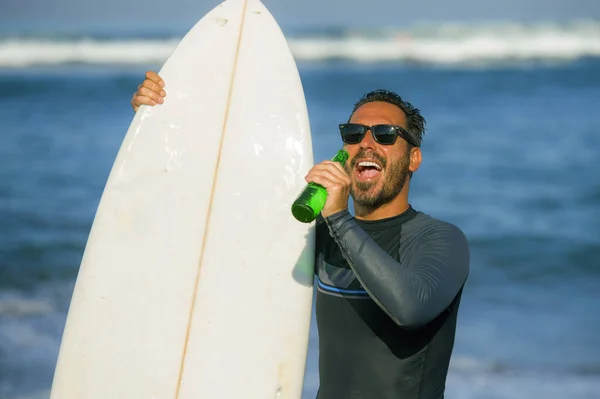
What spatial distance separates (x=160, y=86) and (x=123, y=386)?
3.36 feet

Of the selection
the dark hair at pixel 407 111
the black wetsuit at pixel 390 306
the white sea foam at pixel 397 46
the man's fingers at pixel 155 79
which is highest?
the white sea foam at pixel 397 46

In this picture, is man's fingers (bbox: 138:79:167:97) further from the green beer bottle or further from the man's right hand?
the green beer bottle

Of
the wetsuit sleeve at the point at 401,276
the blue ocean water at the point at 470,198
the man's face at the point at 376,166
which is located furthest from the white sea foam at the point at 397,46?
the wetsuit sleeve at the point at 401,276

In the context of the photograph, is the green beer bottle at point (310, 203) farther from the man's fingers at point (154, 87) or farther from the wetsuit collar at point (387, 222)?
the man's fingers at point (154, 87)

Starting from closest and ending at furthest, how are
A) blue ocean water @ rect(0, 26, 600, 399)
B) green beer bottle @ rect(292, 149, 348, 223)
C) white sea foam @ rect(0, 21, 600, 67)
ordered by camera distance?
1. green beer bottle @ rect(292, 149, 348, 223)
2. blue ocean water @ rect(0, 26, 600, 399)
3. white sea foam @ rect(0, 21, 600, 67)

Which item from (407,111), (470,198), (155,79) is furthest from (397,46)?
(407,111)

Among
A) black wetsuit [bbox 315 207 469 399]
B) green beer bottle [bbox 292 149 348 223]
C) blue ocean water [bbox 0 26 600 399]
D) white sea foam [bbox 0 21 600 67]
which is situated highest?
white sea foam [bbox 0 21 600 67]

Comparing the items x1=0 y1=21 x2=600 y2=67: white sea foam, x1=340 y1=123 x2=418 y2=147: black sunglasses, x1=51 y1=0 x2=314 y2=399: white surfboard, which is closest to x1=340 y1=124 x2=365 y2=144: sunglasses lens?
x1=340 y1=123 x2=418 y2=147: black sunglasses

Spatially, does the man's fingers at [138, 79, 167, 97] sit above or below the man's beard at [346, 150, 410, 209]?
above

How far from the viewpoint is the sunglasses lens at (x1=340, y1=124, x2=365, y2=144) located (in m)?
2.99

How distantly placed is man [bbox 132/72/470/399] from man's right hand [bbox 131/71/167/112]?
0.78m

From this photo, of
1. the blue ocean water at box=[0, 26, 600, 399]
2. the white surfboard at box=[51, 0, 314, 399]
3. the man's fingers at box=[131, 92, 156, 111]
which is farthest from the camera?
the blue ocean water at box=[0, 26, 600, 399]

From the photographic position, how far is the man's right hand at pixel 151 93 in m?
3.50

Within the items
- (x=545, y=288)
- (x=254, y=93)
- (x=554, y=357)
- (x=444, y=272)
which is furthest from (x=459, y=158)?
(x=444, y=272)
